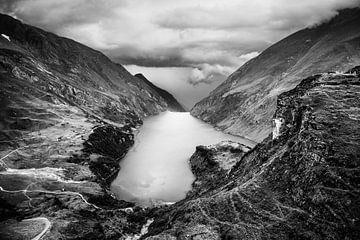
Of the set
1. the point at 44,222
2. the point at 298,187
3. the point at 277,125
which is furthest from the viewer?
the point at 277,125

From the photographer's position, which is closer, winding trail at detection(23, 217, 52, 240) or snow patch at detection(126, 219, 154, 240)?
winding trail at detection(23, 217, 52, 240)

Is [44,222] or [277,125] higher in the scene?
[277,125]

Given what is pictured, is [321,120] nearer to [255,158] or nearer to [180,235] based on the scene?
[255,158]

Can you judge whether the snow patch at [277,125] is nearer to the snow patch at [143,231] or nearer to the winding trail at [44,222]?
the snow patch at [143,231]

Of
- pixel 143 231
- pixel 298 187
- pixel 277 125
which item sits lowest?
pixel 143 231

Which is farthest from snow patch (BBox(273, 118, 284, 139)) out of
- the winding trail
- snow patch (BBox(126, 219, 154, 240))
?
the winding trail

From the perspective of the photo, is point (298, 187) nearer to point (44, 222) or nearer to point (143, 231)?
point (143, 231)

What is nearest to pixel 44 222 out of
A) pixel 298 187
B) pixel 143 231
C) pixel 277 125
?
pixel 143 231

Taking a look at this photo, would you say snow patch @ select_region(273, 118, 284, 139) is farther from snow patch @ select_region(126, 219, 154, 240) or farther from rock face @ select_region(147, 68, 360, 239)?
snow patch @ select_region(126, 219, 154, 240)
